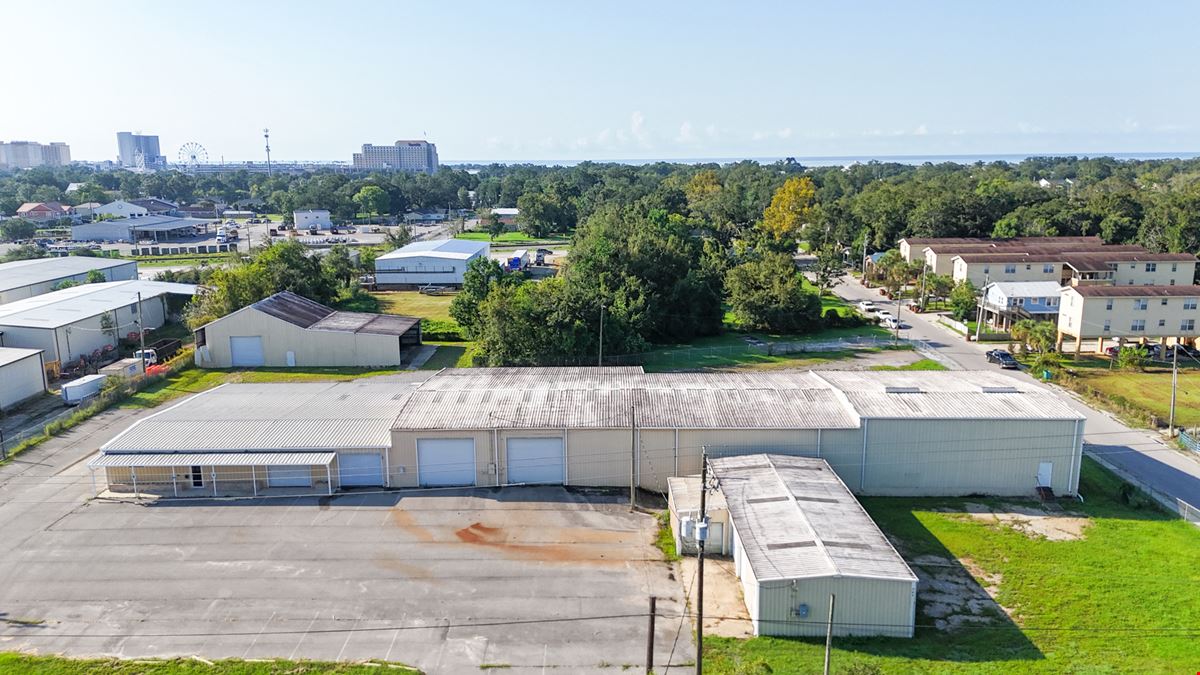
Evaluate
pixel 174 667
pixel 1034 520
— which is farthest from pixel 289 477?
pixel 1034 520

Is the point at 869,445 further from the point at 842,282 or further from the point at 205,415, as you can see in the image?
the point at 842,282

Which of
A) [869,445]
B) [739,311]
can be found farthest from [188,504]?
[739,311]

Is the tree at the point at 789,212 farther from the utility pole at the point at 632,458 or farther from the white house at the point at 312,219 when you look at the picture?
the white house at the point at 312,219

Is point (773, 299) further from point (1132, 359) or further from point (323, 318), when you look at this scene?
point (323, 318)

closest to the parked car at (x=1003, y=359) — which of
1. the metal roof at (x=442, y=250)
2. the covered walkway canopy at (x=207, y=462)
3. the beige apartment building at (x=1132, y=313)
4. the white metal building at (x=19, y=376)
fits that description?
the beige apartment building at (x=1132, y=313)

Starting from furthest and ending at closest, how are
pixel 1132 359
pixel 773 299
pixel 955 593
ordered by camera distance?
pixel 773 299
pixel 1132 359
pixel 955 593

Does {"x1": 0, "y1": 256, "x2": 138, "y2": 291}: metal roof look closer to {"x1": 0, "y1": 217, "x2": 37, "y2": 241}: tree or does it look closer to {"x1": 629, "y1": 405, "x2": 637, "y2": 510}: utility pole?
{"x1": 0, "y1": 217, "x2": 37, "y2": 241}: tree

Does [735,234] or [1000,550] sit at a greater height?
[735,234]
